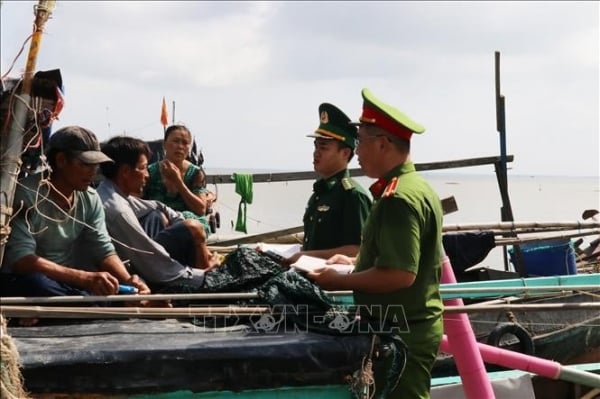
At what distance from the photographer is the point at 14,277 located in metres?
3.21

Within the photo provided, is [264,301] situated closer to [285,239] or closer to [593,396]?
[593,396]

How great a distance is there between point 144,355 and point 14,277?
2.73 ft

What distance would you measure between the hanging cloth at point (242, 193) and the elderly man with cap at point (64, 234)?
3741mm

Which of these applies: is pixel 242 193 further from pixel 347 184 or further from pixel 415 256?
pixel 415 256

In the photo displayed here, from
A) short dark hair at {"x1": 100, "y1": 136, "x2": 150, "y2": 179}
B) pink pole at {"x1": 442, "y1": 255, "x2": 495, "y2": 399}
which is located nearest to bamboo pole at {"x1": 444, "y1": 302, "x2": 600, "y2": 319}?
pink pole at {"x1": 442, "y1": 255, "x2": 495, "y2": 399}

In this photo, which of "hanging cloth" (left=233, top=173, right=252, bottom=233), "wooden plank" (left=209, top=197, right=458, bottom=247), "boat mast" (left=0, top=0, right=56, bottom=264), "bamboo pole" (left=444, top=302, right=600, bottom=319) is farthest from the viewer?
"hanging cloth" (left=233, top=173, right=252, bottom=233)

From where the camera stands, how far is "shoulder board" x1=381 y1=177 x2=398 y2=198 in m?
2.83

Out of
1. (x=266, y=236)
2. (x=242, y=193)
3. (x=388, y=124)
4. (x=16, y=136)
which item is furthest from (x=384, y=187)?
(x=242, y=193)

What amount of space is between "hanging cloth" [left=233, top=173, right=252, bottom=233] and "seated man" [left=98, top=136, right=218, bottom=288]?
9.52 ft

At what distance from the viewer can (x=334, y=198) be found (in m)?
4.14

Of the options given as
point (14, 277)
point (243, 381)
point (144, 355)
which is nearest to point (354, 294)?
point (243, 381)

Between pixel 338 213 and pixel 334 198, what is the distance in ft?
0.27

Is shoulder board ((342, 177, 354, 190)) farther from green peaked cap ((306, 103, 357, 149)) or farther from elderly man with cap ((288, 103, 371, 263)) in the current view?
green peaked cap ((306, 103, 357, 149))

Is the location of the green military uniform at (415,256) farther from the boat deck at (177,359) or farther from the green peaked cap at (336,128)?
the green peaked cap at (336,128)
